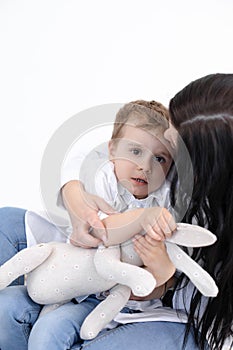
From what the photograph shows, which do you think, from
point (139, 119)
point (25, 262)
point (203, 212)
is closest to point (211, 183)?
A: point (203, 212)

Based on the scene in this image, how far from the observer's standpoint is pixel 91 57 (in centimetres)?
216

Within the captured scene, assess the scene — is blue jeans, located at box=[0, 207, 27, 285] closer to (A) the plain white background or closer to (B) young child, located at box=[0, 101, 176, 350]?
(B) young child, located at box=[0, 101, 176, 350]

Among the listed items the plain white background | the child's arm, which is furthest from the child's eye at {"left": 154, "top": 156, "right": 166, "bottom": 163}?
the plain white background

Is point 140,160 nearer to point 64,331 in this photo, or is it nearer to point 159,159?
point 159,159

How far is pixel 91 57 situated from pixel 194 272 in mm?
1255

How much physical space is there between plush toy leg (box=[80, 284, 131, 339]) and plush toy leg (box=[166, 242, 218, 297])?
11 cm

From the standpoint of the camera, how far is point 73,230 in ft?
3.81

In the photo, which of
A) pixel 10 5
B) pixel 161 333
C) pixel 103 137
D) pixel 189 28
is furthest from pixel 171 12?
pixel 161 333

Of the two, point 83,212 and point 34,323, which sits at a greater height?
point 83,212

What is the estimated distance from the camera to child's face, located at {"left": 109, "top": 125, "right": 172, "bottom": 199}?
1161 mm

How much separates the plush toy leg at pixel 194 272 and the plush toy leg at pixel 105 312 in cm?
11

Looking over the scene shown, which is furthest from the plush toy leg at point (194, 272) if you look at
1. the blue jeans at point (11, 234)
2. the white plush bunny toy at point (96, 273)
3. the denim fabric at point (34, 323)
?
the blue jeans at point (11, 234)

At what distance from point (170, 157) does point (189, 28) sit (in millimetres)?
1062

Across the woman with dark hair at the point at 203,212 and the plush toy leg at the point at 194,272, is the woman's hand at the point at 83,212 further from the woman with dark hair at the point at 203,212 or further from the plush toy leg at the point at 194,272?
the plush toy leg at the point at 194,272
